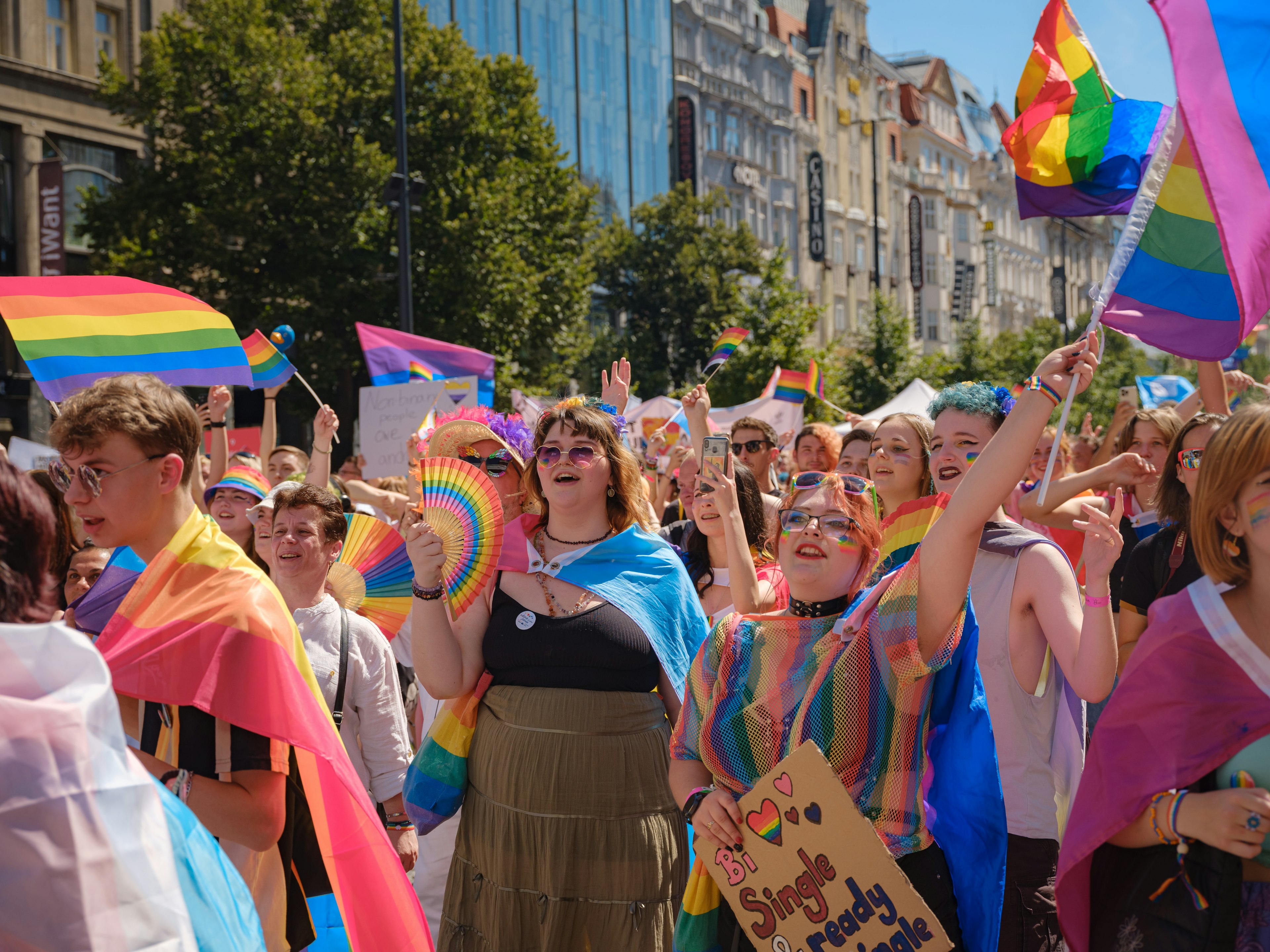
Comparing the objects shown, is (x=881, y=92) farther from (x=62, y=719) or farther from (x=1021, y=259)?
(x=62, y=719)

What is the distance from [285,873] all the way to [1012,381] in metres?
42.7

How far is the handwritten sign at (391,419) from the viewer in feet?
29.7

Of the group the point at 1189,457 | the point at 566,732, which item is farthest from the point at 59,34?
the point at 1189,457

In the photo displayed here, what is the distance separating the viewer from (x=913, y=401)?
15586 millimetres

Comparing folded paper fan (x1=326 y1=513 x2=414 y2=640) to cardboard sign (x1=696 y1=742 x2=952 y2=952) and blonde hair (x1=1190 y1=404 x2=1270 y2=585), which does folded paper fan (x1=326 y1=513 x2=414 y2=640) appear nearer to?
cardboard sign (x1=696 y1=742 x2=952 y2=952)

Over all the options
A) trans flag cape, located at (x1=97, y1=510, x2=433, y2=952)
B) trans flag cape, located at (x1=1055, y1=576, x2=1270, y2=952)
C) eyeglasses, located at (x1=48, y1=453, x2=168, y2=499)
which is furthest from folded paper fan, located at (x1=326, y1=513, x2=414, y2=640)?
trans flag cape, located at (x1=1055, y1=576, x2=1270, y2=952)

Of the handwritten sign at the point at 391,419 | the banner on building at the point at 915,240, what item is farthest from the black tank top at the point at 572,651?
the banner on building at the point at 915,240

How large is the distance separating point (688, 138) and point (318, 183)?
27486 millimetres

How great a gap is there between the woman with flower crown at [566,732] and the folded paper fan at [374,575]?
0.73m

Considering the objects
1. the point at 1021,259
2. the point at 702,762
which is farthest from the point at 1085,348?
the point at 1021,259

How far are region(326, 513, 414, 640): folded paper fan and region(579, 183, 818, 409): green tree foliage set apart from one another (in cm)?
2960

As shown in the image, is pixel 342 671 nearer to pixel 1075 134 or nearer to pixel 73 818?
pixel 73 818

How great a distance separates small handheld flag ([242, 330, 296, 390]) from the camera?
7535mm

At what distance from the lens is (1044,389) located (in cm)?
239
